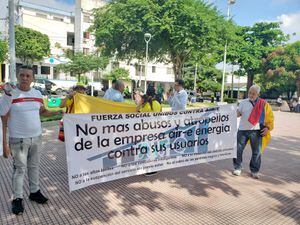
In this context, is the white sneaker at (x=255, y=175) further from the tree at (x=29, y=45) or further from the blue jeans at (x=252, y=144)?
the tree at (x=29, y=45)

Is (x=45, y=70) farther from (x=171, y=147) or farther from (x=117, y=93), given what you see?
(x=171, y=147)

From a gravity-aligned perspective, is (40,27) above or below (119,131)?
above

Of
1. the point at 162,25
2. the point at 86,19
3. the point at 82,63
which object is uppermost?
the point at 86,19

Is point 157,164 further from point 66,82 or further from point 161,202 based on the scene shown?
point 66,82

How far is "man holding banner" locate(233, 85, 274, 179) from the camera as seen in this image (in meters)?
5.29

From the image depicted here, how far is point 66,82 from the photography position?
119ft

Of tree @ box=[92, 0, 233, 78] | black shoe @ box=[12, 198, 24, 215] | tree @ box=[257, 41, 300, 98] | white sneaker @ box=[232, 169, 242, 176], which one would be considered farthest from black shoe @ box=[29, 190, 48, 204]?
tree @ box=[257, 41, 300, 98]

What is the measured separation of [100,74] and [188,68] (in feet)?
51.6

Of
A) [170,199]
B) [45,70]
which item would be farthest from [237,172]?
[45,70]

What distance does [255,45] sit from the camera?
39.7m

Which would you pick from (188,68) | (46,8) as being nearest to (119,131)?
(188,68)

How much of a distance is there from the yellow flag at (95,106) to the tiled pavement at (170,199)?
128 centimetres

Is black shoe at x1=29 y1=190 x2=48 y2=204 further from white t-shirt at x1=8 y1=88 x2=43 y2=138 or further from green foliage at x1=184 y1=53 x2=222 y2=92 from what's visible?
green foliage at x1=184 y1=53 x2=222 y2=92

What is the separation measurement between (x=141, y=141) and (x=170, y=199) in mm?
1062
